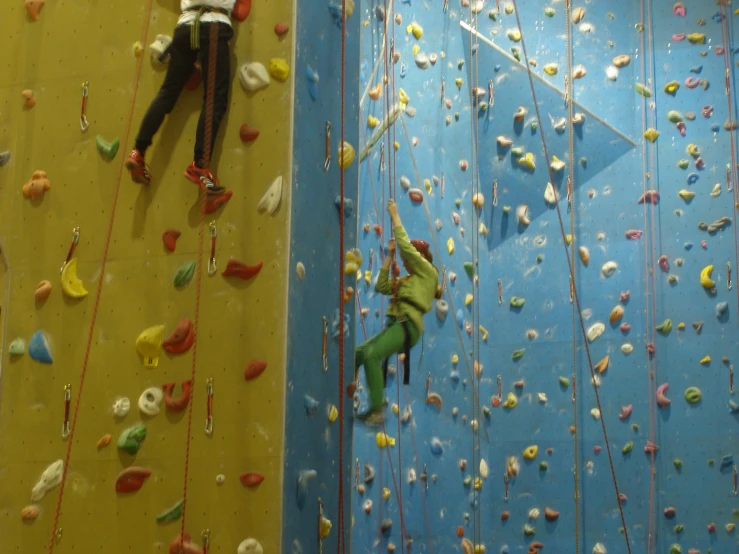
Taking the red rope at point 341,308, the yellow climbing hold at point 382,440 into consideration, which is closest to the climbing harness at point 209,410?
the red rope at point 341,308

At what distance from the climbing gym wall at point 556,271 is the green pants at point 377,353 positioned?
1678 mm

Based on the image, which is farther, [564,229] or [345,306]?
[564,229]

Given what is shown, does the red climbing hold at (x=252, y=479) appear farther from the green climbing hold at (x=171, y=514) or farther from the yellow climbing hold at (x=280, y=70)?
the yellow climbing hold at (x=280, y=70)

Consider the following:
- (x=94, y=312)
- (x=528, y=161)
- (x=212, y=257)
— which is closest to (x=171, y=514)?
(x=94, y=312)

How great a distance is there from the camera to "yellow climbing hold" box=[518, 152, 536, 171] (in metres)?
8.49

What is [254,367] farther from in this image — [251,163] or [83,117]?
[83,117]

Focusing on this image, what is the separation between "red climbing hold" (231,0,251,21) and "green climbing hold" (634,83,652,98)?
4.89 metres

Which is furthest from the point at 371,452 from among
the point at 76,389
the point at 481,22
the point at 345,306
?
the point at 481,22

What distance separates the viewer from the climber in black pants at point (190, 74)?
13.6ft

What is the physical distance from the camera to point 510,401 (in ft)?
27.0

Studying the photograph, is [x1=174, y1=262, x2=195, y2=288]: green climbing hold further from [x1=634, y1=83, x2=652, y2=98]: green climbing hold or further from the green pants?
[x1=634, y1=83, x2=652, y2=98]: green climbing hold

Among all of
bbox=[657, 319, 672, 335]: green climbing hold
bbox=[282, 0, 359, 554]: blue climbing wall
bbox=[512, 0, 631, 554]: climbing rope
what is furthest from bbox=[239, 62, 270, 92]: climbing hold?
bbox=[657, 319, 672, 335]: green climbing hold

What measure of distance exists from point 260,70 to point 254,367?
4.34 feet

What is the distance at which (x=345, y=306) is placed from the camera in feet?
15.3
